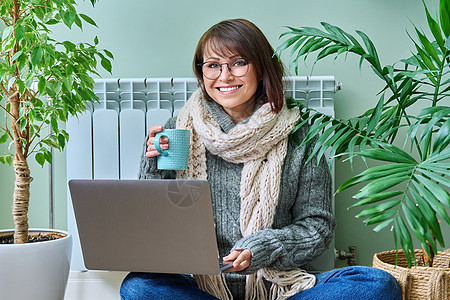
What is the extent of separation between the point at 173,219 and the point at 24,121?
1.89 ft

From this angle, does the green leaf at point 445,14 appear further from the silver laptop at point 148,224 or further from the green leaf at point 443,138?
the silver laptop at point 148,224

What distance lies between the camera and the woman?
1.32 m

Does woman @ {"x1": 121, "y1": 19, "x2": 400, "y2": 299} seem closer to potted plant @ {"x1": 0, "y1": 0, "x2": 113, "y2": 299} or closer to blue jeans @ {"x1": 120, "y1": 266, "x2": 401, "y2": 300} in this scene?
blue jeans @ {"x1": 120, "y1": 266, "x2": 401, "y2": 300}

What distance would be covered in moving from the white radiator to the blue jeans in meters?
0.56

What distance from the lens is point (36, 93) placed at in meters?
1.41

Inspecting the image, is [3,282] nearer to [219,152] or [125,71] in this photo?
[219,152]

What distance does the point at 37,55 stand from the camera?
122 cm

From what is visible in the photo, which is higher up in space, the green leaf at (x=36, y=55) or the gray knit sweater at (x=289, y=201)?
the green leaf at (x=36, y=55)

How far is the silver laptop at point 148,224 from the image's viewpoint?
1.07m

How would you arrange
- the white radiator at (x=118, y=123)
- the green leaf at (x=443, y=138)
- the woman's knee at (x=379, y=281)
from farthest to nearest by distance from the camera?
the white radiator at (x=118, y=123), the woman's knee at (x=379, y=281), the green leaf at (x=443, y=138)

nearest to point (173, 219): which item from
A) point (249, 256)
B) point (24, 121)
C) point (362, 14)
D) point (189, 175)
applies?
point (249, 256)

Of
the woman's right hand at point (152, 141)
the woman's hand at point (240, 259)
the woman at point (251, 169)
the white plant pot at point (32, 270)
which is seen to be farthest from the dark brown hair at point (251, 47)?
the white plant pot at point (32, 270)

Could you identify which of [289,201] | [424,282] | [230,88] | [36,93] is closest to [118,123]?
[36,93]

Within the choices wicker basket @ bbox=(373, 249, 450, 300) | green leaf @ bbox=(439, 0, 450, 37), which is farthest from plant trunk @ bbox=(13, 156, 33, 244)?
green leaf @ bbox=(439, 0, 450, 37)
